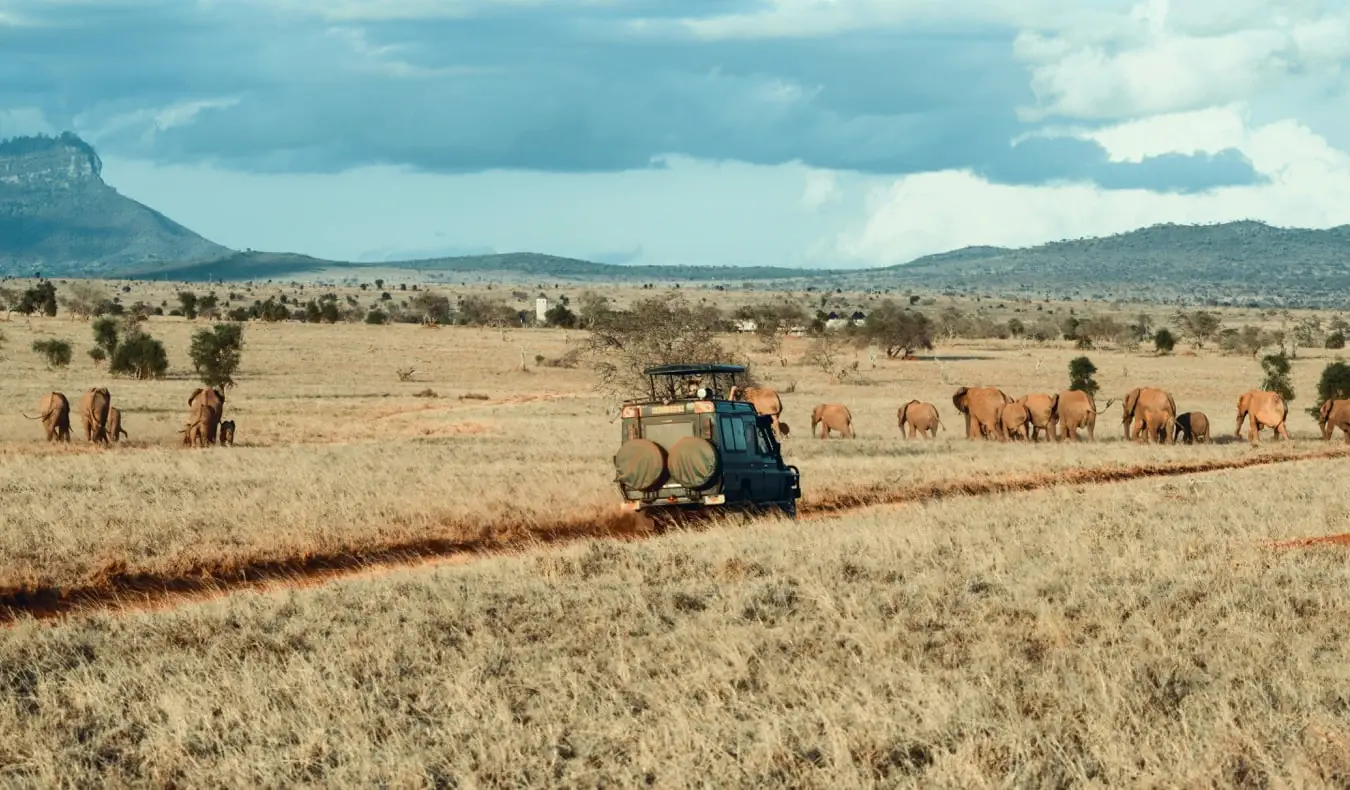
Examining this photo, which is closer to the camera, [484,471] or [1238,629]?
[1238,629]

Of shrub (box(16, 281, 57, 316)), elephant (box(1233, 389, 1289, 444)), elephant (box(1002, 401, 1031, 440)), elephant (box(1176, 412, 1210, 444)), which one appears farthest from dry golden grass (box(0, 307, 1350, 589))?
shrub (box(16, 281, 57, 316))

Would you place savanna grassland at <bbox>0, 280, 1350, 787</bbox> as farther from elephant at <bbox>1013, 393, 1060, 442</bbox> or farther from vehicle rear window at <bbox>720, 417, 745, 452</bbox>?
elephant at <bbox>1013, 393, 1060, 442</bbox>

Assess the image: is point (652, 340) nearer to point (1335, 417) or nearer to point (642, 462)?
point (1335, 417)

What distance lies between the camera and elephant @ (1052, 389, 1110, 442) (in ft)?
126

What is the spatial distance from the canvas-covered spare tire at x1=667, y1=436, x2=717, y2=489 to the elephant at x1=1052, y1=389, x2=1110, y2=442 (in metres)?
21.2

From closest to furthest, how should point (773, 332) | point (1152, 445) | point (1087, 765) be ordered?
1. point (1087, 765)
2. point (1152, 445)
3. point (773, 332)

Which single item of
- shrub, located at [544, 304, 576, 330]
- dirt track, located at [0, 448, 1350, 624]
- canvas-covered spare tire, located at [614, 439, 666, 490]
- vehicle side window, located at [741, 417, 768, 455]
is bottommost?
dirt track, located at [0, 448, 1350, 624]

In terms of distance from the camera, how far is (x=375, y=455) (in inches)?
1182

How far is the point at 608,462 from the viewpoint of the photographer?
29484 mm

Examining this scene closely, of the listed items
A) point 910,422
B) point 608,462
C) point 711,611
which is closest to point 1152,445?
point 910,422

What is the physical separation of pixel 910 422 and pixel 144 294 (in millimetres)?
122767

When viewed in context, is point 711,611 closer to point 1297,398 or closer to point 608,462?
point 608,462

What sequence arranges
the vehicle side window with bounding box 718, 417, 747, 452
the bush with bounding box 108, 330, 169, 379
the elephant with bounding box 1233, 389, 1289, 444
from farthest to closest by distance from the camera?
the bush with bounding box 108, 330, 169, 379
the elephant with bounding box 1233, 389, 1289, 444
the vehicle side window with bounding box 718, 417, 747, 452

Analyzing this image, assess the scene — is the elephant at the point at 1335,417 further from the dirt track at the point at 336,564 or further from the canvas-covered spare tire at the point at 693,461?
the canvas-covered spare tire at the point at 693,461
